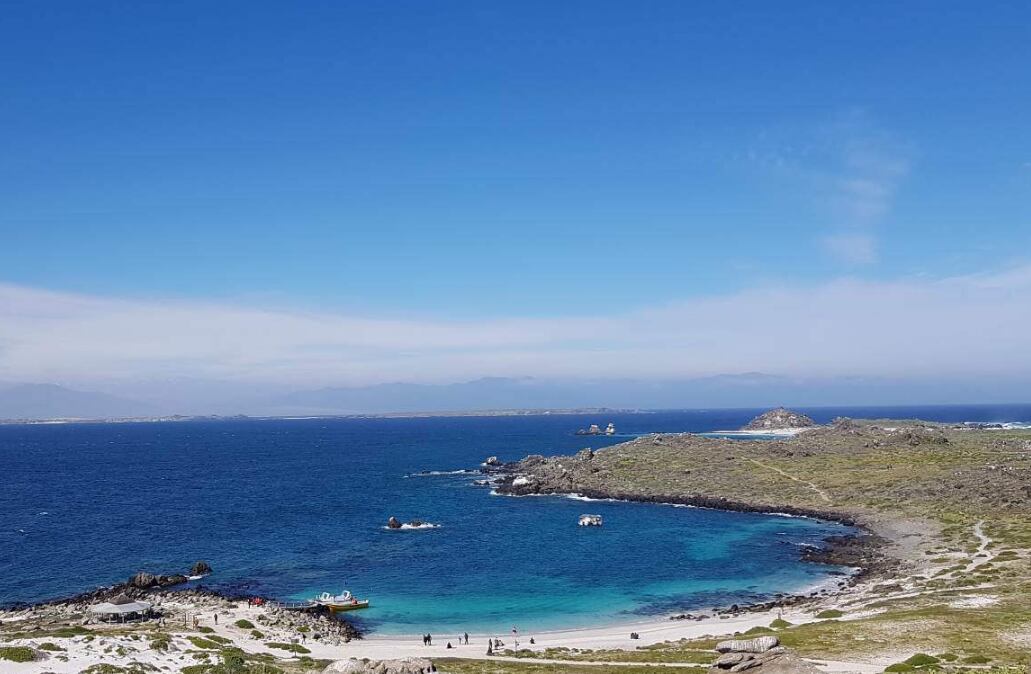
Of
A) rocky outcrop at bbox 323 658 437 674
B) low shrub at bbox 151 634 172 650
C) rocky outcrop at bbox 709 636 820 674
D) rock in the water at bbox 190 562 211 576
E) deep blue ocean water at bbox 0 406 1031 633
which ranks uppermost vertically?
rocky outcrop at bbox 709 636 820 674

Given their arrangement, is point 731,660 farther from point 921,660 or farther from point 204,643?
point 204,643

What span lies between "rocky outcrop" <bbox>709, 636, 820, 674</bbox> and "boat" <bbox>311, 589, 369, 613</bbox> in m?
44.5

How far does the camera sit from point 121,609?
70.0m

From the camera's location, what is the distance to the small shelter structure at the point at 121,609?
68.2 metres

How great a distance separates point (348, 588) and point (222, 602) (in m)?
14.3

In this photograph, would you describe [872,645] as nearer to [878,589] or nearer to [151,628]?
[878,589]

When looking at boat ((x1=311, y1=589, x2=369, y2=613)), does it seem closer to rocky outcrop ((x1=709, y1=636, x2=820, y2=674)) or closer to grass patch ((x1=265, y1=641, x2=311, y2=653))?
grass patch ((x1=265, y1=641, x2=311, y2=653))

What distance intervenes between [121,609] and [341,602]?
21.4 m

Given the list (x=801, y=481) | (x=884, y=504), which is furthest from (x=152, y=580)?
(x=801, y=481)

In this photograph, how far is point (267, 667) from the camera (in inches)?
1834

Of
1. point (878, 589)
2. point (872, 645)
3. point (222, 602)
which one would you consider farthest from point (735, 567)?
point (222, 602)

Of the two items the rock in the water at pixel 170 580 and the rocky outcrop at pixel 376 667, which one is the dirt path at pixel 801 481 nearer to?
the rock in the water at pixel 170 580

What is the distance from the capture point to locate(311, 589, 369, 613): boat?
244 feet

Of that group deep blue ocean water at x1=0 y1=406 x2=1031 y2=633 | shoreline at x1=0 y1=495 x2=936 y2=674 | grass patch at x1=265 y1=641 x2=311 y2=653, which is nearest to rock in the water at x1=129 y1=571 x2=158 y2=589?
shoreline at x1=0 y1=495 x2=936 y2=674
